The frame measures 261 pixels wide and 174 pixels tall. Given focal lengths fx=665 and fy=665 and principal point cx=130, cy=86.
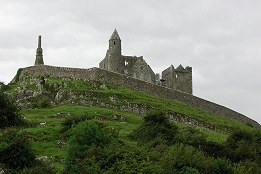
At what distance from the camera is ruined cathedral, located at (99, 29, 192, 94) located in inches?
4277

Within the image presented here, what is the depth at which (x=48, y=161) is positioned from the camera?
56.0 meters

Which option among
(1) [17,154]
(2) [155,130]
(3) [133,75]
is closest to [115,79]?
(3) [133,75]

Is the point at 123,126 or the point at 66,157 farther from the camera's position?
the point at 123,126

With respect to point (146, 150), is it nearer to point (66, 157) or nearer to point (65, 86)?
point (66, 157)

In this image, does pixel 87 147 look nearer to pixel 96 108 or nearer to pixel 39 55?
pixel 96 108

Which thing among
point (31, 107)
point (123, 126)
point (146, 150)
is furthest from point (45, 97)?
point (146, 150)

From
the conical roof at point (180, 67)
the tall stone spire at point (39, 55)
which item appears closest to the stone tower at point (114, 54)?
the tall stone spire at point (39, 55)

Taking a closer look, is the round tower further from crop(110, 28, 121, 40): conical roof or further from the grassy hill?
the grassy hill

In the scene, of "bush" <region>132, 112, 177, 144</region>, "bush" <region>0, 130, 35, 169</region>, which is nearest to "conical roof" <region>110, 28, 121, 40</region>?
"bush" <region>132, 112, 177, 144</region>

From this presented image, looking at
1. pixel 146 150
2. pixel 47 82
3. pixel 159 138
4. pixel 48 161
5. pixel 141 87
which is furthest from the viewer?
pixel 141 87

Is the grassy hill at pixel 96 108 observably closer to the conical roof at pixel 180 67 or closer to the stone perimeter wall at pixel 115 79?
the stone perimeter wall at pixel 115 79

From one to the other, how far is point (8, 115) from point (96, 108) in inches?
602

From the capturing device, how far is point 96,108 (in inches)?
3322

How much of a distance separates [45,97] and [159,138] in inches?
978
